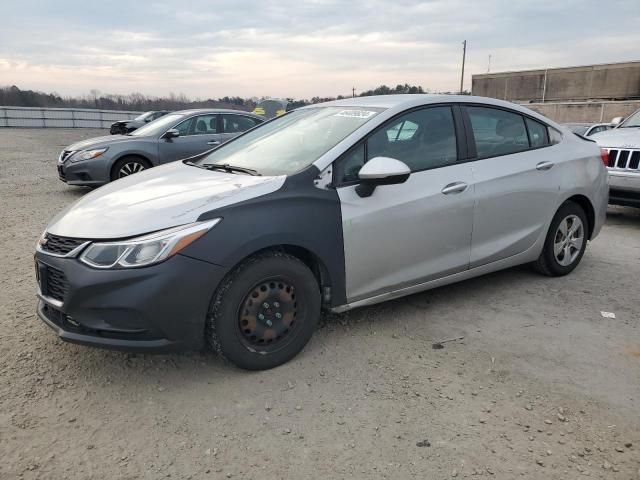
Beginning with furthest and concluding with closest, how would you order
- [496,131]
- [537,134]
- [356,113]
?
[537,134], [496,131], [356,113]

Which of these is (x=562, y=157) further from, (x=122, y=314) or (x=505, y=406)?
(x=122, y=314)

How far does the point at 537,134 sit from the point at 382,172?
208 centimetres

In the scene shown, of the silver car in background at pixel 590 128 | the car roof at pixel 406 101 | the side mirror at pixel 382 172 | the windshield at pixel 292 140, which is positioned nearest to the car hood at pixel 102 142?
the windshield at pixel 292 140

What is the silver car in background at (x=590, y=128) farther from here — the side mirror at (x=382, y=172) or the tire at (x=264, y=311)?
the tire at (x=264, y=311)

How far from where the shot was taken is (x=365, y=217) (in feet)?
11.2

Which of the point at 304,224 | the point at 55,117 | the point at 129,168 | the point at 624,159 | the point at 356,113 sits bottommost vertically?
the point at 55,117

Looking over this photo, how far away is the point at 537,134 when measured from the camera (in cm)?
459

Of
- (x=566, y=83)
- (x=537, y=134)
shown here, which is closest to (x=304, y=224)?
(x=537, y=134)

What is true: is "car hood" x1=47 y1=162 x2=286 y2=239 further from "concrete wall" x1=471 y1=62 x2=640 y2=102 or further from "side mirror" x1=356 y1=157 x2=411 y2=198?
→ "concrete wall" x1=471 y1=62 x2=640 y2=102

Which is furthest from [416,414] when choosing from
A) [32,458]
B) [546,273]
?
[546,273]

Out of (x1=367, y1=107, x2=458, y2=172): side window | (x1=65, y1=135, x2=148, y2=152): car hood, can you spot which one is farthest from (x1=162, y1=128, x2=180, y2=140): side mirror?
(x1=367, y1=107, x2=458, y2=172): side window

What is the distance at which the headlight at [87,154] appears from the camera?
28.8 ft

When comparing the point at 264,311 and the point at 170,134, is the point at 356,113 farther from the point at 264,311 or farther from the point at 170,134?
the point at 170,134

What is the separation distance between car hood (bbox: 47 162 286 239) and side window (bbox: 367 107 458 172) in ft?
2.68
